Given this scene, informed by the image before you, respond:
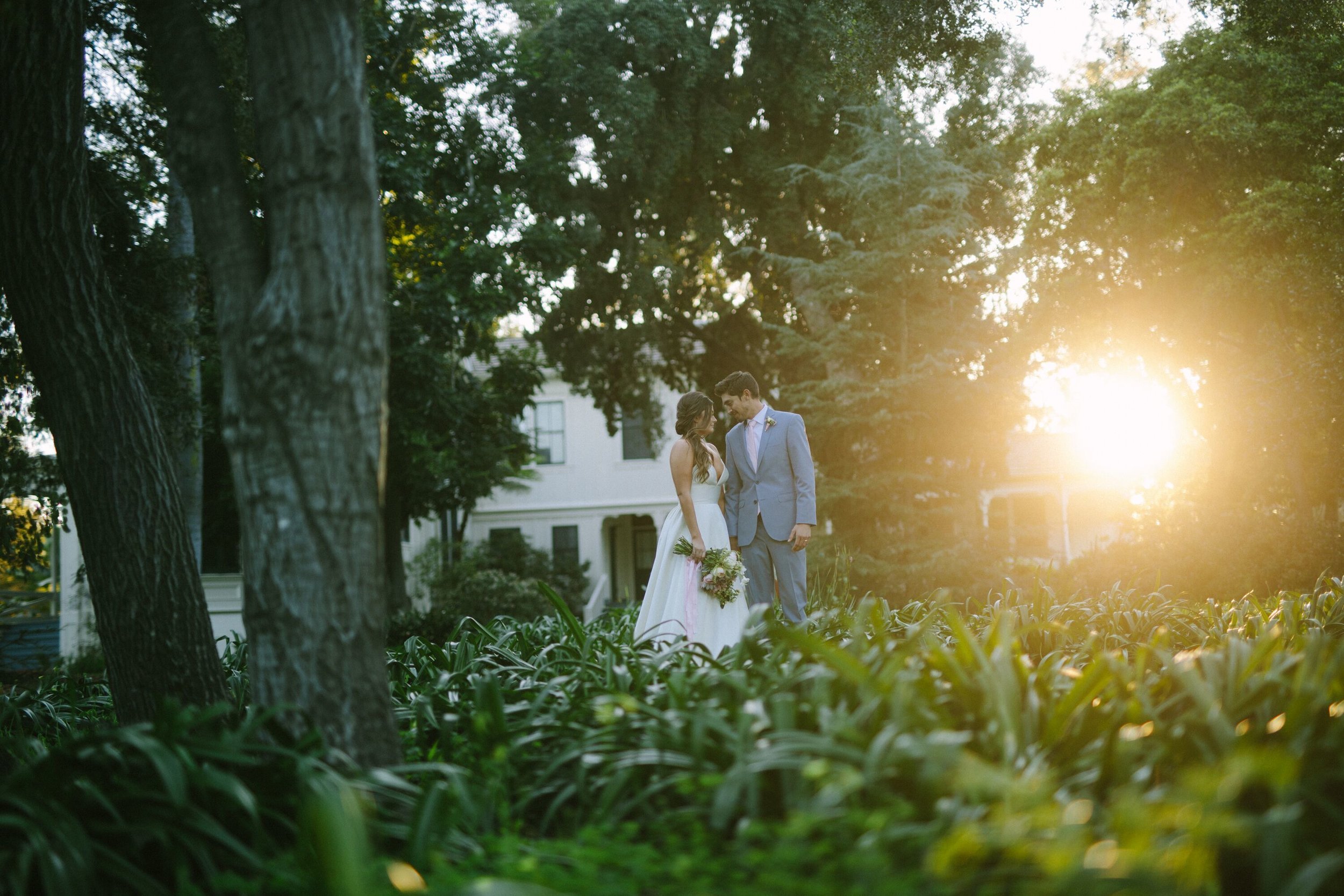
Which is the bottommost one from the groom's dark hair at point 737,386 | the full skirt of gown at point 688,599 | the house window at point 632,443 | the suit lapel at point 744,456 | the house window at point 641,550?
the house window at point 641,550

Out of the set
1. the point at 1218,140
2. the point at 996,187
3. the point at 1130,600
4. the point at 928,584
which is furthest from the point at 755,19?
the point at 1130,600

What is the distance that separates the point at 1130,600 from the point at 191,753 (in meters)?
6.56

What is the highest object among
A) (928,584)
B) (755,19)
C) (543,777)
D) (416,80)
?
(755,19)

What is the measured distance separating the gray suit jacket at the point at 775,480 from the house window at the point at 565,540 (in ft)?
66.9

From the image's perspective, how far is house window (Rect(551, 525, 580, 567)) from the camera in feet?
88.3

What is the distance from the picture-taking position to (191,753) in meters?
2.54

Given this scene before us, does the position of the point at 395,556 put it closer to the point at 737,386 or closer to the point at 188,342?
the point at 188,342

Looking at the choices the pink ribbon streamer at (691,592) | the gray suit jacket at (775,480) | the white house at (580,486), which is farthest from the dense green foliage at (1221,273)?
the white house at (580,486)

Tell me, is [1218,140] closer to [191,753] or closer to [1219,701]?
[1219,701]

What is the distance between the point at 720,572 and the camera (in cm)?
621

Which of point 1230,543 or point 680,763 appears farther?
point 1230,543

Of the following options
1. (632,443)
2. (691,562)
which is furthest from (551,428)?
(691,562)

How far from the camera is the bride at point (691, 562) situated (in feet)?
20.6

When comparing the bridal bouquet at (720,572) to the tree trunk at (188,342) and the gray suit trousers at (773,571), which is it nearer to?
the gray suit trousers at (773,571)
